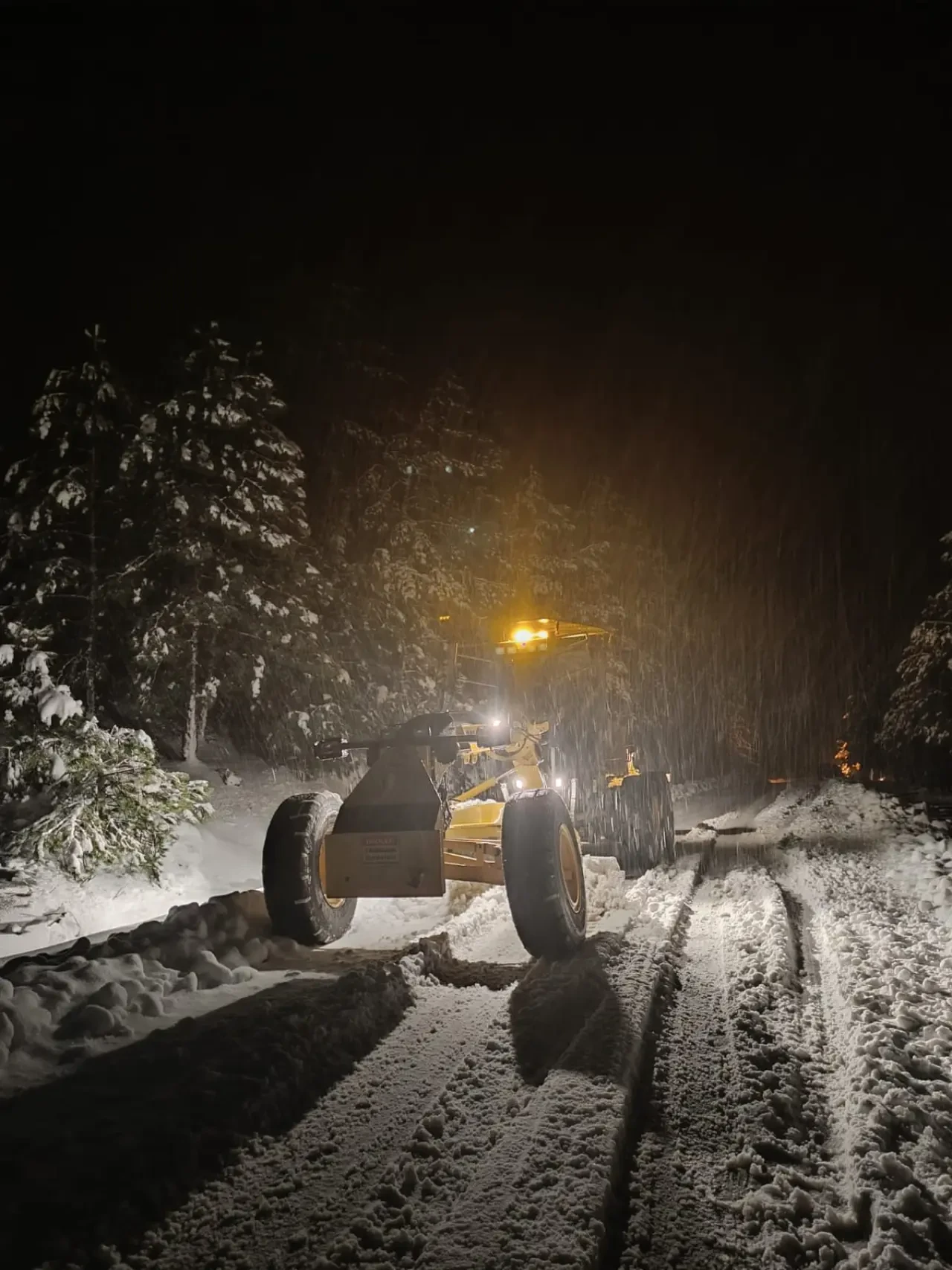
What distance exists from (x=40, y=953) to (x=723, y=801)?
72.8 feet

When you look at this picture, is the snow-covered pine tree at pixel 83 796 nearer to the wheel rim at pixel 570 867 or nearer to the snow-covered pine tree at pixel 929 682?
the wheel rim at pixel 570 867

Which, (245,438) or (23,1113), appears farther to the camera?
(245,438)

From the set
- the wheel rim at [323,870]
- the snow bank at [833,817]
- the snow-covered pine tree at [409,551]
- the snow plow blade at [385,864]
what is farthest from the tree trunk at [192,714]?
the snow bank at [833,817]

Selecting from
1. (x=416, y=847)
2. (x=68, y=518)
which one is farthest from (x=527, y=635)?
(x=68, y=518)

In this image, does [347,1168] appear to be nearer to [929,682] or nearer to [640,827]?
[640,827]

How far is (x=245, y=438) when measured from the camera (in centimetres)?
1426

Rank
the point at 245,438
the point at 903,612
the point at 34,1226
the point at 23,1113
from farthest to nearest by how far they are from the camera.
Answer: the point at 903,612, the point at 245,438, the point at 23,1113, the point at 34,1226

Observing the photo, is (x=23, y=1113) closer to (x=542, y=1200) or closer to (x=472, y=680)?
(x=542, y=1200)

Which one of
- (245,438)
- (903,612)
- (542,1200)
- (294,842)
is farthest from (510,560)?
(903,612)

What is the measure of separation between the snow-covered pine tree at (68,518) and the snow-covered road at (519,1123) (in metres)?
8.28

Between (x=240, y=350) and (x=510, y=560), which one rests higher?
(x=240, y=350)

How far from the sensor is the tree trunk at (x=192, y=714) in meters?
13.1

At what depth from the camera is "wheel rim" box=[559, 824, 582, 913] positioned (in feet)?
19.7

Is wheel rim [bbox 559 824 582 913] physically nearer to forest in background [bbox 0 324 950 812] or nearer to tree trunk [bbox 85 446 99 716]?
forest in background [bbox 0 324 950 812]
